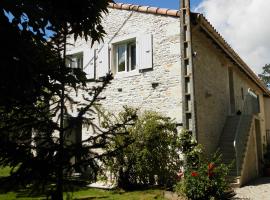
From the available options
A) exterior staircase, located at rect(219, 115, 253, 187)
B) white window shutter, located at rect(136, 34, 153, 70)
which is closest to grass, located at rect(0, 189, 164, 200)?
exterior staircase, located at rect(219, 115, 253, 187)

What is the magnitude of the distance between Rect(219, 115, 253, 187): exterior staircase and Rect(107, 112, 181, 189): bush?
2.18m

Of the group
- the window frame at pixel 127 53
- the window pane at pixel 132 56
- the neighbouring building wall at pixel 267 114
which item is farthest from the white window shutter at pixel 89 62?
the neighbouring building wall at pixel 267 114

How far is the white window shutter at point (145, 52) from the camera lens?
486 inches

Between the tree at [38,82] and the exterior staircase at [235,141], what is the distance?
8996 mm

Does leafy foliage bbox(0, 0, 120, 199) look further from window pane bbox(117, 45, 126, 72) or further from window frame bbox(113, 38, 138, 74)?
window pane bbox(117, 45, 126, 72)

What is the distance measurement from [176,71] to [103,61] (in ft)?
11.3

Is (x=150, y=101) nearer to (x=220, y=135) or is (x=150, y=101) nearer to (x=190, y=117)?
(x=190, y=117)

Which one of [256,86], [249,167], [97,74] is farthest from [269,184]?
[256,86]

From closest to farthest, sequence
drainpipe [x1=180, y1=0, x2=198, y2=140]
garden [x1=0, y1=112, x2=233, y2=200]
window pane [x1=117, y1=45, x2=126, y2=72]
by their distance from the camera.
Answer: garden [x1=0, y1=112, x2=233, y2=200] → drainpipe [x1=180, y1=0, x2=198, y2=140] → window pane [x1=117, y1=45, x2=126, y2=72]

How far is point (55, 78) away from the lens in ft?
11.6

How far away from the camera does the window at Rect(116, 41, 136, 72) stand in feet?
43.5

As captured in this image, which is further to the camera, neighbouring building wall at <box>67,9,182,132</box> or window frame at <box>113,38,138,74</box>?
window frame at <box>113,38,138,74</box>

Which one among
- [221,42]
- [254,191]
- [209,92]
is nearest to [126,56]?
[209,92]

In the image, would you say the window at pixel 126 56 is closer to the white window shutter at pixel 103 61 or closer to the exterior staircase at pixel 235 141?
the white window shutter at pixel 103 61
